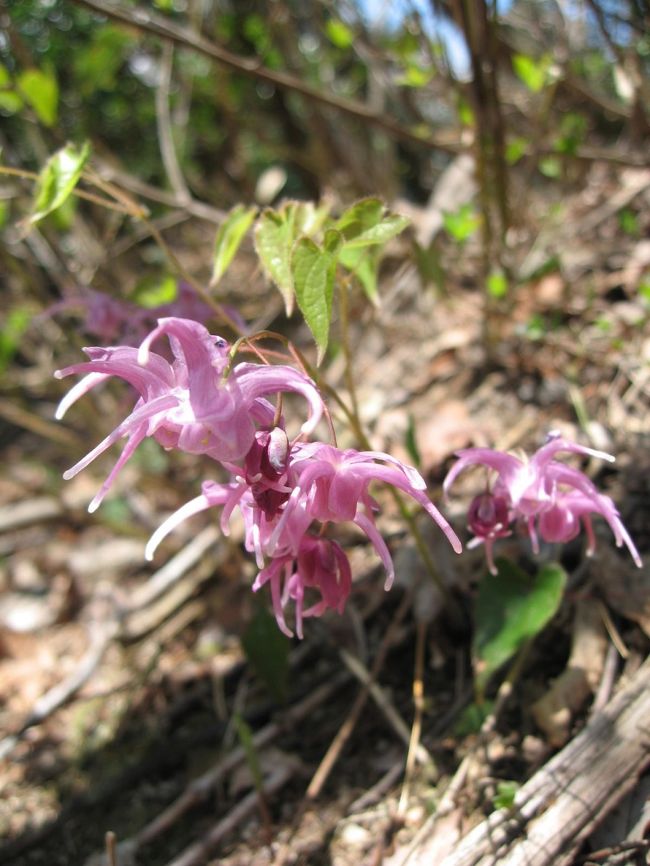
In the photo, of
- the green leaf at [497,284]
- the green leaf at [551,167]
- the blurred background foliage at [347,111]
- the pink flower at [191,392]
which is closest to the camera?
the pink flower at [191,392]

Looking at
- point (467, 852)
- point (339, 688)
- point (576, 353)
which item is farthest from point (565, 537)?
point (576, 353)

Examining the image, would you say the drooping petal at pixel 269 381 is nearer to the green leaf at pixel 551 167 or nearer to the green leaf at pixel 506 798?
the green leaf at pixel 506 798

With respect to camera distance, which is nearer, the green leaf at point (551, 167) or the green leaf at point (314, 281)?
the green leaf at point (314, 281)

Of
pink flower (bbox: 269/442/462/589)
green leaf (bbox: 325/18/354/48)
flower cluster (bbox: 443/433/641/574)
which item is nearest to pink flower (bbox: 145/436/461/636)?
pink flower (bbox: 269/442/462/589)

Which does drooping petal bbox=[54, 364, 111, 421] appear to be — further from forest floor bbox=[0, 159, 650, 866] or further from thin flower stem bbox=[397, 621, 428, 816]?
thin flower stem bbox=[397, 621, 428, 816]

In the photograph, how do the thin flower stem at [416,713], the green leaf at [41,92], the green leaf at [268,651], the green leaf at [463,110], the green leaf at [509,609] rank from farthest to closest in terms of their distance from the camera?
the green leaf at [463,110], the green leaf at [41,92], the green leaf at [268,651], the thin flower stem at [416,713], the green leaf at [509,609]

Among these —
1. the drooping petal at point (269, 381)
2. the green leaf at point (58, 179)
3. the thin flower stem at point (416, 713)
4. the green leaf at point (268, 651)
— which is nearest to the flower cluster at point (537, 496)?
the drooping petal at point (269, 381)

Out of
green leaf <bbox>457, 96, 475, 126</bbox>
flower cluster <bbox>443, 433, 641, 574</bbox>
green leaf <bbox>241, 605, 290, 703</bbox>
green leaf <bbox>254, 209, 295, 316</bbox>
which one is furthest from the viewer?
green leaf <bbox>457, 96, 475, 126</bbox>
